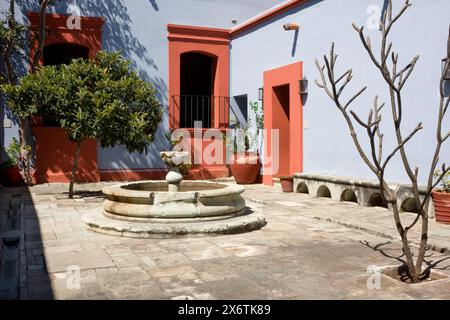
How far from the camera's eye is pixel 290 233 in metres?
5.76

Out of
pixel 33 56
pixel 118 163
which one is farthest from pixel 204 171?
pixel 33 56

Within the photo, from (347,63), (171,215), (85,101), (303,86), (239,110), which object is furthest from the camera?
(239,110)

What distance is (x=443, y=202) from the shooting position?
607cm

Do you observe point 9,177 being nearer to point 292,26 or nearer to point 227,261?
point 292,26

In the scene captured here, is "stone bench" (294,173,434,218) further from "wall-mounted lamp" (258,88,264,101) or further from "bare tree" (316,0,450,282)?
"bare tree" (316,0,450,282)

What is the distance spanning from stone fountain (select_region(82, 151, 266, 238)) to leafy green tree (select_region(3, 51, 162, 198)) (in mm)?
1911

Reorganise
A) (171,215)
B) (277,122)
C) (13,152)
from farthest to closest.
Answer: (277,122)
(13,152)
(171,215)

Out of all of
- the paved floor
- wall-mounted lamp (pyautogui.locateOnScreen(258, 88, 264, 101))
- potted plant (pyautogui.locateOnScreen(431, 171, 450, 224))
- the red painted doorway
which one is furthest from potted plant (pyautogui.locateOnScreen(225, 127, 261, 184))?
potted plant (pyautogui.locateOnScreen(431, 171, 450, 224))

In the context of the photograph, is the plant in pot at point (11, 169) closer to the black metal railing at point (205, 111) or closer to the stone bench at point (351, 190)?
the black metal railing at point (205, 111)

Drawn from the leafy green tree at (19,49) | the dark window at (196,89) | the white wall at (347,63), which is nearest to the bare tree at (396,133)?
the white wall at (347,63)

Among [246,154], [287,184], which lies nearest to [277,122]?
[246,154]

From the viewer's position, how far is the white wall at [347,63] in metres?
6.91

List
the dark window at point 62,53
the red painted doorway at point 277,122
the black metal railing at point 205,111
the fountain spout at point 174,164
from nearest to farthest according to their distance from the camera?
the fountain spout at point 174,164
the red painted doorway at point 277,122
the dark window at point 62,53
the black metal railing at point 205,111

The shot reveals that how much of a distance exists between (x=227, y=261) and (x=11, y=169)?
7.30 m
